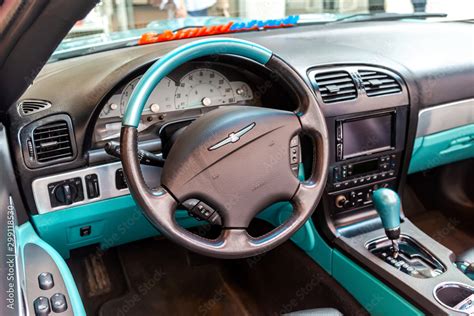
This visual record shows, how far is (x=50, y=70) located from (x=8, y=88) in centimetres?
49

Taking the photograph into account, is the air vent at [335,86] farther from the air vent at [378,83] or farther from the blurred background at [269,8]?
the blurred background at [269,8]

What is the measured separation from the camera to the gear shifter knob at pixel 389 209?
125cm

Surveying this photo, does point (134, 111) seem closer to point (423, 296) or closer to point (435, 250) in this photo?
point (423, 296)

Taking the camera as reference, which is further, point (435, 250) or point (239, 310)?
point (239, 310)

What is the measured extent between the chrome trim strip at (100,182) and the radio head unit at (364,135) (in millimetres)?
541

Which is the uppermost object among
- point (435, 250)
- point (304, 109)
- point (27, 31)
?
point (27, 31)

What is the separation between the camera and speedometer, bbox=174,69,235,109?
1.31 metres

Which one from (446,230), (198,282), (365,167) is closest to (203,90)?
(365,167)

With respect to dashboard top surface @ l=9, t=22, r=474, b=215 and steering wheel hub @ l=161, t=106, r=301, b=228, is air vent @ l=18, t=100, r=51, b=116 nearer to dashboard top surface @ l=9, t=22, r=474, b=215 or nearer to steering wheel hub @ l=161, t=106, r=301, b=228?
dashboard top surface @ l=9, t=22, r=474, b=215

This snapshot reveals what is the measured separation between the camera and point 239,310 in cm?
166

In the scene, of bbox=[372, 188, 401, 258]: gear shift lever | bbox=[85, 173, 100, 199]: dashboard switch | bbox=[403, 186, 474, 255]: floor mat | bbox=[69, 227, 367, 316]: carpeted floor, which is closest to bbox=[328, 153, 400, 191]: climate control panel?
bbox=[372, 188, 401, 258]: gear shift lever

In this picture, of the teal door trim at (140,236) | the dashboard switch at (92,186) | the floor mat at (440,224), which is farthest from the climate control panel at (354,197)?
the dashboard switch at (92,186)

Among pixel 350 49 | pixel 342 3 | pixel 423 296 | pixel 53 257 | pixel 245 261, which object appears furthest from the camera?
pixel 342 3

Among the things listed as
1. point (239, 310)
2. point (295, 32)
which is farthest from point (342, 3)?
point (239, 310)
